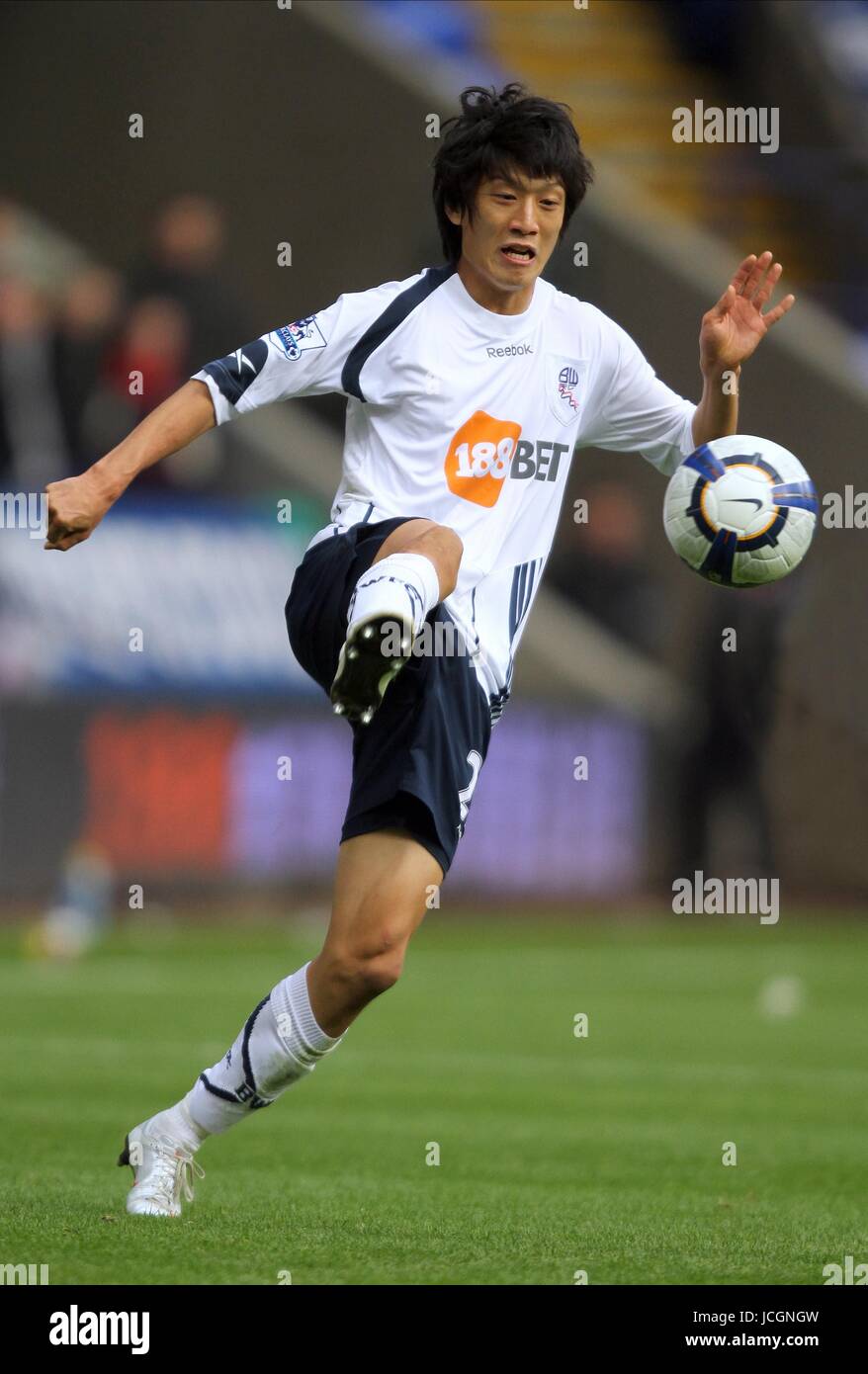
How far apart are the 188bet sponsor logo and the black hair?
1.80 ft

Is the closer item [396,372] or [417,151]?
[396,372]

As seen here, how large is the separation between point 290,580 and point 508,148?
11.0 metres

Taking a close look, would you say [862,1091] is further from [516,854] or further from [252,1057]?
[516,854]

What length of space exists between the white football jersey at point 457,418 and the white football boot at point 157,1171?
140 cm

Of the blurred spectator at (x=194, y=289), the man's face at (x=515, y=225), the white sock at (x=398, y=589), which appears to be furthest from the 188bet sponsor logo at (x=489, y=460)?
the blurred spectator at (x=194, y=289)

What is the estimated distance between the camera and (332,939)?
17.9 feet

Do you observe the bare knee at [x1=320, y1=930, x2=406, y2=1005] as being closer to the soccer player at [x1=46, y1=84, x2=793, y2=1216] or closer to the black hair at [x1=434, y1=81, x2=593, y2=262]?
the soccer player at [x1=46, y1=84, x2=793, y2=1216]

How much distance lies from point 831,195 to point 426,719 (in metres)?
16.3

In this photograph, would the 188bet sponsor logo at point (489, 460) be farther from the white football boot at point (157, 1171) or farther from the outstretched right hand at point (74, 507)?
the white football boot at point (157, 1171)

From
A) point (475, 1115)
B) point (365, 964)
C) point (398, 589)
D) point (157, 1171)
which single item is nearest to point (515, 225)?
point (398, 589)

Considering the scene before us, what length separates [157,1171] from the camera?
226 inches

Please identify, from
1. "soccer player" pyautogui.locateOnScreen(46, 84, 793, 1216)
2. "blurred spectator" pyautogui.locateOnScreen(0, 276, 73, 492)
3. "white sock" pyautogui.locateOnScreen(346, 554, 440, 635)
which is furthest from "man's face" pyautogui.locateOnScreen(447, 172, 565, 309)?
"blurred spectator" pyautogui.locateOnScreen(0, 276, 73, 492)
